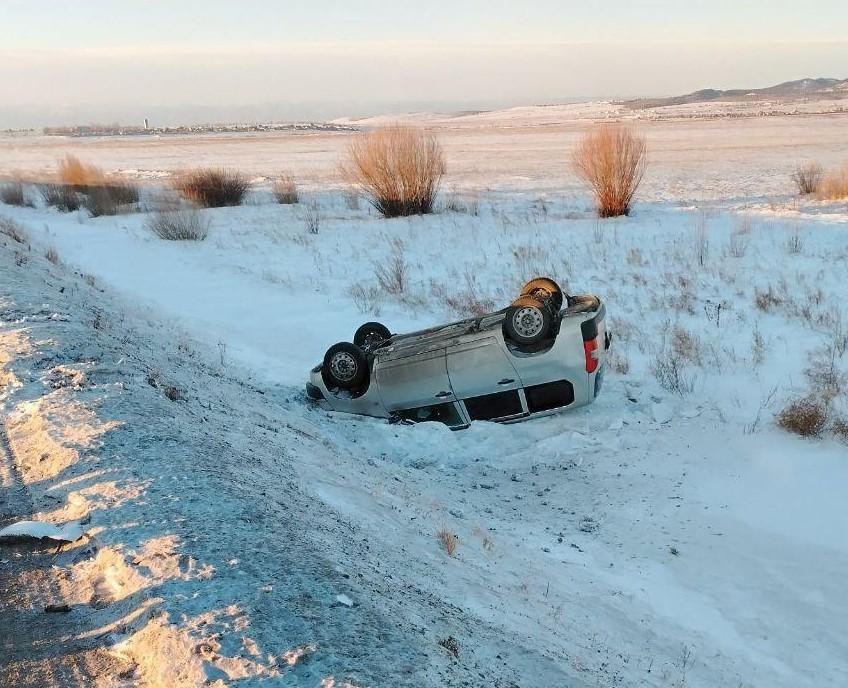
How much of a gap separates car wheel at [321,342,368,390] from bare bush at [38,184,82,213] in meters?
26.3

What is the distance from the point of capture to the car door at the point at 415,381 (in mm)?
7145

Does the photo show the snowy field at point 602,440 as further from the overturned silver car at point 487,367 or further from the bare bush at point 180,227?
the bare bush at point 180,227

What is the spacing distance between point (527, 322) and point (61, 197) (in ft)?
97.4

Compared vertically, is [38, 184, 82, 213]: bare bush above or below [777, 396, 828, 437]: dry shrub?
above

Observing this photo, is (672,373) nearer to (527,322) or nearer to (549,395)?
(549,395)

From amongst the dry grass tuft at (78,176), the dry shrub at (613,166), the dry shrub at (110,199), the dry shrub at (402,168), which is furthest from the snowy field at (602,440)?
the dry grass tuft at (78,176)

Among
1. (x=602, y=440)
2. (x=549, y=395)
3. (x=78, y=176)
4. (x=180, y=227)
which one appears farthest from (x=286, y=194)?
(x=602, y=440)

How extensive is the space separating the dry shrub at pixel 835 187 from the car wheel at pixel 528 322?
55.1 feet

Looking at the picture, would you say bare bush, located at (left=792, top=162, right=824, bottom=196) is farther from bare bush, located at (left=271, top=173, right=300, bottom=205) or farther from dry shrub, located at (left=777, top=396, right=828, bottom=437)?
bare bush, located at (left=271, top=173, right=300, bottom=205)

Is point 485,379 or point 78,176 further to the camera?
point 78,176

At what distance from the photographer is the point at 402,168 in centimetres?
2239

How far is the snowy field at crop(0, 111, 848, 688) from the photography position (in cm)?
406

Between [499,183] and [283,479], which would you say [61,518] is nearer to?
[283,479]

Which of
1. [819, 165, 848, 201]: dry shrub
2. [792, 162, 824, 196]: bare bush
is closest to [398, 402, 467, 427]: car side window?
[819, 165, 848, 201]: dry shrub
